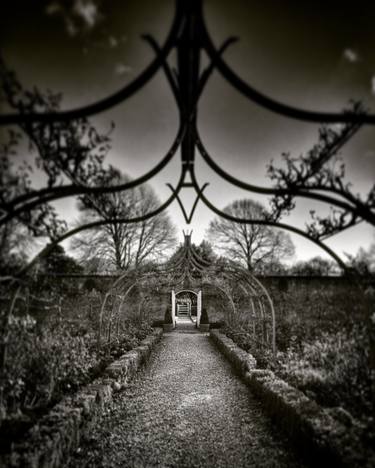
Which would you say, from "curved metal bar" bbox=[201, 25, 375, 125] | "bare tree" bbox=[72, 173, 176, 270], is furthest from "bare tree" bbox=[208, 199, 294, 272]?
"curved metal bar" bbox=[201, 25, 375, 125]

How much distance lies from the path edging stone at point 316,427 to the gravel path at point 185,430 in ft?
0.64

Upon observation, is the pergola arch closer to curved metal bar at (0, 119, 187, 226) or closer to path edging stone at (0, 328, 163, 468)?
path edging stone at (0, 328, 163, 468)

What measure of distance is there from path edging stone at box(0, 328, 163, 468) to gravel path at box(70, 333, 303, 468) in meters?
0.18

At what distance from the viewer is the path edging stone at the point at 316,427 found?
2.51 metres

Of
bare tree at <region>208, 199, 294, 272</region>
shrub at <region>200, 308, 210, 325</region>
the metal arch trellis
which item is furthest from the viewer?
bare tree at <region>208, 199, 294, 272</region>

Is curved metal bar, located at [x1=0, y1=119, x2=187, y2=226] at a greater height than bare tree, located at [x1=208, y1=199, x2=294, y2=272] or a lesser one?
lesser

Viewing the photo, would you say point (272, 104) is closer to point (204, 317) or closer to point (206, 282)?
point (206, 282)

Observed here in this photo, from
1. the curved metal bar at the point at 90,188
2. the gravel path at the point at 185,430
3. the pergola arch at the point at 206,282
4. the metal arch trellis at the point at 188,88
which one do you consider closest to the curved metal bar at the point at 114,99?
the metal arch trellis at the point at 188,88

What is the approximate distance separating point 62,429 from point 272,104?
11.7ft

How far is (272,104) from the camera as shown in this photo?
5.45ft

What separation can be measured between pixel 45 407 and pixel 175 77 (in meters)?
4.12

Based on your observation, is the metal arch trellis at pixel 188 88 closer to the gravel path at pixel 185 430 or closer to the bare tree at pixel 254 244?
the gravel path at pixel 185 430

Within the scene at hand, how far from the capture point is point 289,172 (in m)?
2.73

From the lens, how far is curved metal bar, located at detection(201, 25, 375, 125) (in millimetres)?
1519
